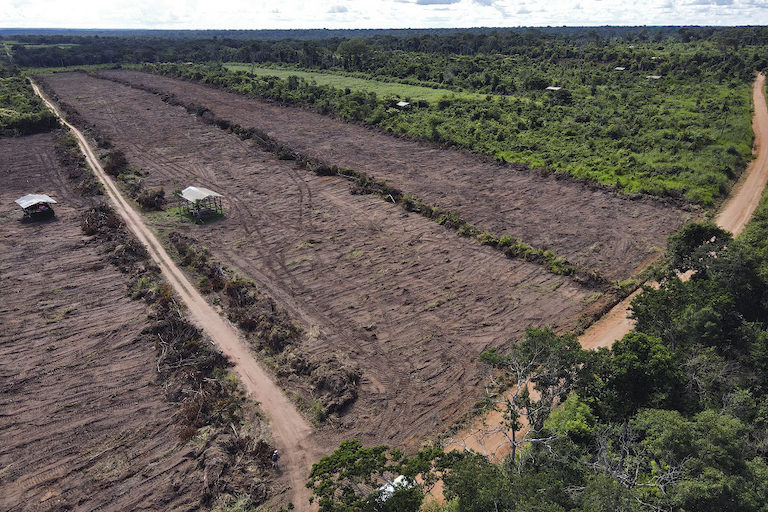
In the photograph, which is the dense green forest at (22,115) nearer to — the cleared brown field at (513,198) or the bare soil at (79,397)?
the cleared brown field at (513,198)

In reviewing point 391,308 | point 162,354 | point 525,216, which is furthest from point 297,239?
point 525,216

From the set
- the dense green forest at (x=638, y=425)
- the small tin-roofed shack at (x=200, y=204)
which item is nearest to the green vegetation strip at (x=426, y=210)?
the dense green forest at (x=638, y=425)

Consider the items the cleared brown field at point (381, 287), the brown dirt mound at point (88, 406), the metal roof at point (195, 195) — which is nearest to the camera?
the brown dirt mound at point (88, 406)

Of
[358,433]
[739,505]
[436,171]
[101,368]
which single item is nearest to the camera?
[739,505]

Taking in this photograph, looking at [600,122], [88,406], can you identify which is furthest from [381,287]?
[600,122]

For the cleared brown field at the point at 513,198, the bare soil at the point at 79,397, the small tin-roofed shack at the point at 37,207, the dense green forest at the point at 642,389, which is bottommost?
the bare soil at the point at 79,397

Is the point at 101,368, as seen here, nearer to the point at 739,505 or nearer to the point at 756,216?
the point at 739,505
